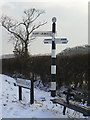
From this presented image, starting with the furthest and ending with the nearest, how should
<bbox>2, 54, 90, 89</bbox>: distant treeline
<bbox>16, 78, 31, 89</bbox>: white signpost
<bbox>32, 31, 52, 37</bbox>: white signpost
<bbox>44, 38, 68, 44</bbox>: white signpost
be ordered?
<bbox>2, 54, 90, 89</bbox>: distant treeline, <bbox>32, 31, 52, 37</bbox>: white signpost, <bbox>44, 38, 68, 44</bbox>: white signpost, <bbox>16, 78, 31, 89</bbox>: white signpost

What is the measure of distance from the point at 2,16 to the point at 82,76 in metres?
16.4

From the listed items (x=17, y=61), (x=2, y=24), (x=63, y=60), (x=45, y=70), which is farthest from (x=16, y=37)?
(x=63, y=60)

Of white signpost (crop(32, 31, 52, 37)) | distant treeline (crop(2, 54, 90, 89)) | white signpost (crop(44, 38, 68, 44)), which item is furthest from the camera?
distant treeline (crop(2, 54, 90, 89))

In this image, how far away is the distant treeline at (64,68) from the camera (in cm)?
825

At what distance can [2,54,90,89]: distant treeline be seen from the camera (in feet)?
27.1

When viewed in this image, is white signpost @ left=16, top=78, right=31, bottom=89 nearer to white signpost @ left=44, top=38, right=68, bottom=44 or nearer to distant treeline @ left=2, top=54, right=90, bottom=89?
white signpost @ left=44, top=38, right=68, bottom=44

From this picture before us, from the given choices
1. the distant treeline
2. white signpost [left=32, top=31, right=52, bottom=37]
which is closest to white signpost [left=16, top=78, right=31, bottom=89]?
white signpost [left=32, top=31, right=52, bottom=37]

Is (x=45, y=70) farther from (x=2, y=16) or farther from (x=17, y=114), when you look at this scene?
(x=2, y=16)

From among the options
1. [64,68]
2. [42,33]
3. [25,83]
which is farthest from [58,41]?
[64,68]

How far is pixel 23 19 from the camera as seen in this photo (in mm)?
21797

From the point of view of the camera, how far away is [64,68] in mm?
9453

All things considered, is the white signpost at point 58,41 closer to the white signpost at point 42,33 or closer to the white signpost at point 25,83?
the white signpost at point 42,33

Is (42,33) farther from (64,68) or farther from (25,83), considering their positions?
(64,68)

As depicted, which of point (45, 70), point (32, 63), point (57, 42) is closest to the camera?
point (57, 42)
